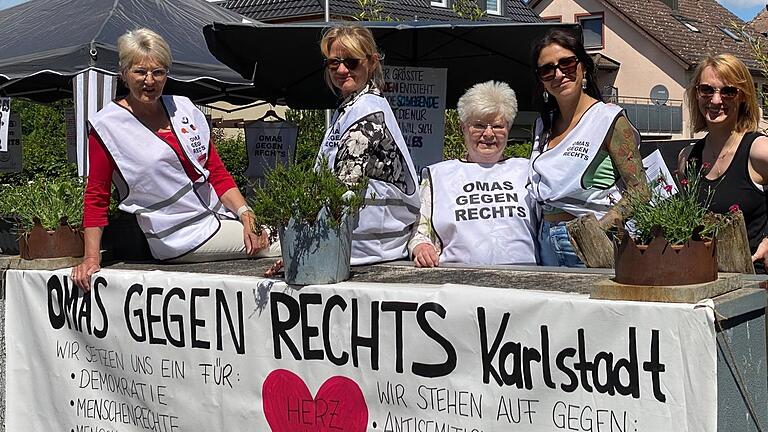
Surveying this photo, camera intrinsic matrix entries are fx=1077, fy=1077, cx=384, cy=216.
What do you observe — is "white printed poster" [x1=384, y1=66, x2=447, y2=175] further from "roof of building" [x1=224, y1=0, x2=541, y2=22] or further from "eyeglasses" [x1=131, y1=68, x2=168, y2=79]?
"roof of building" [x1=224, y1=0, x2=541, y2=22]

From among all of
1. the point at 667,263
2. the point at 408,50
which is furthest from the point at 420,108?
the point at 667,263

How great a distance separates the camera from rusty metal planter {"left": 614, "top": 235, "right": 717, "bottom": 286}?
3.01 meters

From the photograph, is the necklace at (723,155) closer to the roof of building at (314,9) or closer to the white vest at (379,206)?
the white vest at (379,206)

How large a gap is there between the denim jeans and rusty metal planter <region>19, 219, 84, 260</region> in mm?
2006

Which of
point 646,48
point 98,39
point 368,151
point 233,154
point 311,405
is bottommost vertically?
point 311,405

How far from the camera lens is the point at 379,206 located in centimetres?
428

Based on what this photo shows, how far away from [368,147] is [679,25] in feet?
134

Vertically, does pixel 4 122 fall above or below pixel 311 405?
above

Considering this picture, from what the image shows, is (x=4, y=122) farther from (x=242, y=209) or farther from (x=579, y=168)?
(x=579, y=168)

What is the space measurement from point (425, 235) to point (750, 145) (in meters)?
1.30

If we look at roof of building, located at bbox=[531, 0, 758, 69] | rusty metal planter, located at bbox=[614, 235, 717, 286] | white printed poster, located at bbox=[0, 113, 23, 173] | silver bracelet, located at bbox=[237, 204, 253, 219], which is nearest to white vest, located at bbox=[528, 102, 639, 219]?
rusty metal planter, located at bbox=[614, 235, 717, 286]

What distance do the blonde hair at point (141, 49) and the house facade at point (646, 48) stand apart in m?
33.7

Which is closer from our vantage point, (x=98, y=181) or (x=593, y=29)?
(x=98, y=181)

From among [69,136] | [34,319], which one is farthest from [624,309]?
[69,136]
